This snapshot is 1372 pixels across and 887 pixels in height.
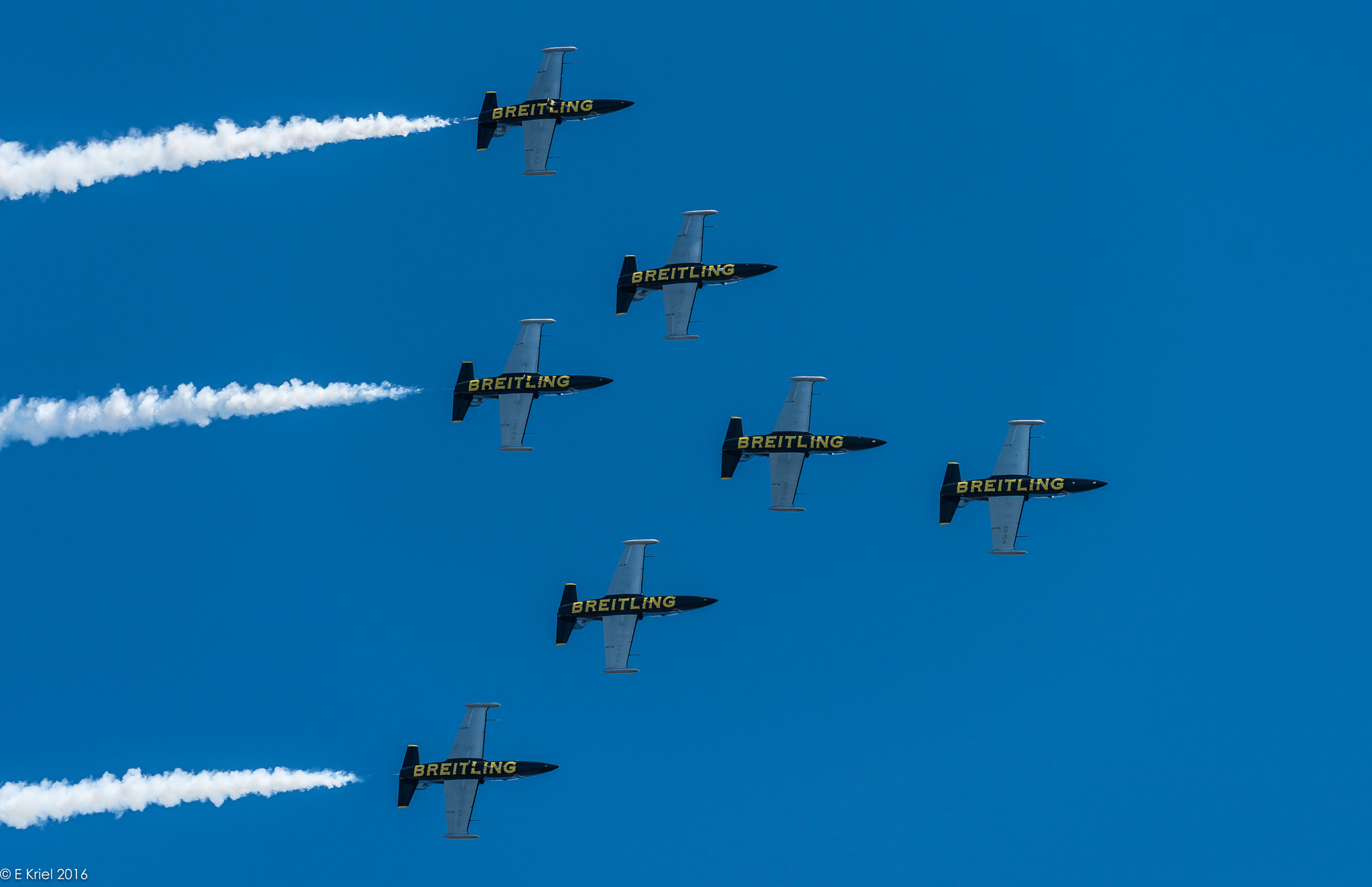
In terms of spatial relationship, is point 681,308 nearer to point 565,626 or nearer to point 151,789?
point 565,626

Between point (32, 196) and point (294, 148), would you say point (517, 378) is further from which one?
point (32, 196)

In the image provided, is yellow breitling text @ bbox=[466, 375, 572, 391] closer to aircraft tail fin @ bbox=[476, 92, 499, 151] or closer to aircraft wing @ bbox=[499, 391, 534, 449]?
aircraft wing @ bbox=[499, 391, 534, 449]

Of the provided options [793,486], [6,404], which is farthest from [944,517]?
[6,404]

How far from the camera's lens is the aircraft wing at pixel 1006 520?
84.9 metres

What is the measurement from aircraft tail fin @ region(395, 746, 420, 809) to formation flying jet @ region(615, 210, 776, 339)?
22.6 meters

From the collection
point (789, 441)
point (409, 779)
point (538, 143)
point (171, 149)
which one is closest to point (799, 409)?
point (789, 441)

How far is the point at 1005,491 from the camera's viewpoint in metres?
85.0

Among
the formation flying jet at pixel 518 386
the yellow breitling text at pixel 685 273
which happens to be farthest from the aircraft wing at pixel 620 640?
the yellow breitling text at pixel 685 273

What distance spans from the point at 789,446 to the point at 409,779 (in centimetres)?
2324

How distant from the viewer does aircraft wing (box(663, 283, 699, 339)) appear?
85.6 meters

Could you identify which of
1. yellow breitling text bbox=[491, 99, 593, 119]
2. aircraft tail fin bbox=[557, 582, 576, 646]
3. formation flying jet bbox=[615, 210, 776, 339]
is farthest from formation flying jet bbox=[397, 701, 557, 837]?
yellow breitling text bbox=[491, 99, 593, 119]

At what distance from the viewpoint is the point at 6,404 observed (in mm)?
87812

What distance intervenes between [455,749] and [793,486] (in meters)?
19.7

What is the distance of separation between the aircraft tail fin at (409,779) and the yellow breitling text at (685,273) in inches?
951
